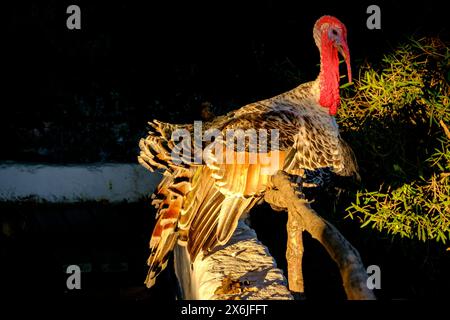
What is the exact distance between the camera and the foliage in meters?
4.95

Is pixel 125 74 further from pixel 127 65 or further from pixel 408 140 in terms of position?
pixel 408 140

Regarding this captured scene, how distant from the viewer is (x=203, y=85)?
22.3ft

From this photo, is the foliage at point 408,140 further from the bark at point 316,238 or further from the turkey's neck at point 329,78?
the bark at point 316,238

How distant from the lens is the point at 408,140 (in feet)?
17.2

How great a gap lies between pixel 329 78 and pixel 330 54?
0.49 ft

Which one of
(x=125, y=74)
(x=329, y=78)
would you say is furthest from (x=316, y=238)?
(x=125, y=74)

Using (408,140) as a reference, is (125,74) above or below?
Answer: above

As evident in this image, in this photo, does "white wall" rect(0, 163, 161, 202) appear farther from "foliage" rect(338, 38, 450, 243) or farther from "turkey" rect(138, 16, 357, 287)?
"turkey" rect(138, 16, 357, 287)

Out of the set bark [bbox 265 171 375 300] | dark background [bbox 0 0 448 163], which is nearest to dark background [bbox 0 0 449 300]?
dark background [bbox 0 0 448 163]

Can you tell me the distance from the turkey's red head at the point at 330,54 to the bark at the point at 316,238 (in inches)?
35.1

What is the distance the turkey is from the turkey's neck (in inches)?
8.2

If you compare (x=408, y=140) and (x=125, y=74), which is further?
(x=125, y=74)
